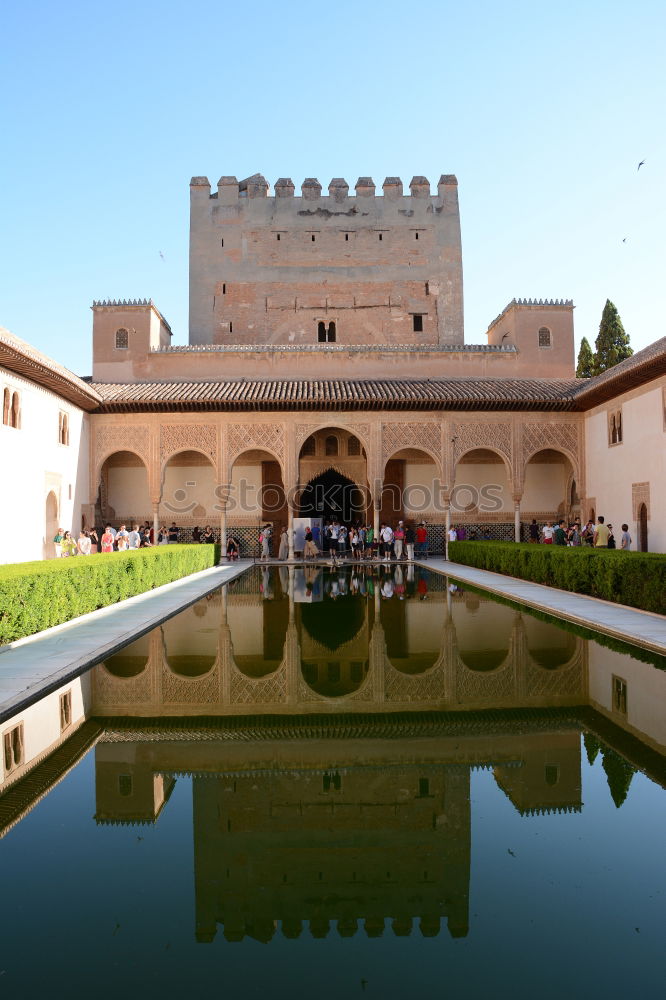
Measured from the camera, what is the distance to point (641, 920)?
2.25 metres

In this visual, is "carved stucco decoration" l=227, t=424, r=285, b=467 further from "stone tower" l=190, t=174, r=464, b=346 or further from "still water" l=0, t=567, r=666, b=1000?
"still water" l=0, t=567, r=666, b=1000

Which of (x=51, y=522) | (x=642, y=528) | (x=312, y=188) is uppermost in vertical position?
(x=312, y=188)

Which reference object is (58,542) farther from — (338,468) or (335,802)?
(335,802)

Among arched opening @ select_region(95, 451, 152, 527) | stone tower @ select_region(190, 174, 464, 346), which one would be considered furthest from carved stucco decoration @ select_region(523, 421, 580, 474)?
arched opening @ select_region(95, 451, 152, 527)

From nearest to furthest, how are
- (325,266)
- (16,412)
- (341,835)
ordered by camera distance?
(341,835) → (16,412) → (325,266)

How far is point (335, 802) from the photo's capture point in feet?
10.2

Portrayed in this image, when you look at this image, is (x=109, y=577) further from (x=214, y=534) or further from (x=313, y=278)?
(x=313, y=278)

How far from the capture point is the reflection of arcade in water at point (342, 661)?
4.80m

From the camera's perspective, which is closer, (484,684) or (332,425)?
(484,684)

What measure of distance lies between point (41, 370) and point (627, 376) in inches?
465

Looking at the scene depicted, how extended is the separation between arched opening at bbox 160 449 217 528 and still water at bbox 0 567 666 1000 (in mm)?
16113

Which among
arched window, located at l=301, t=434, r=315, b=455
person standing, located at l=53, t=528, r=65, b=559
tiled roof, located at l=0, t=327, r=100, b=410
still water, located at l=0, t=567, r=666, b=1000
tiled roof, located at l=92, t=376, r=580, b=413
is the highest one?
tiled roof, located at l=92, t=376, r=580, b=413

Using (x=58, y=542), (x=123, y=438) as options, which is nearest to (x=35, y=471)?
(x=58, y=542)

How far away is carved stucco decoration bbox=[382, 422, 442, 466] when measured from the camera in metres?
20.2
